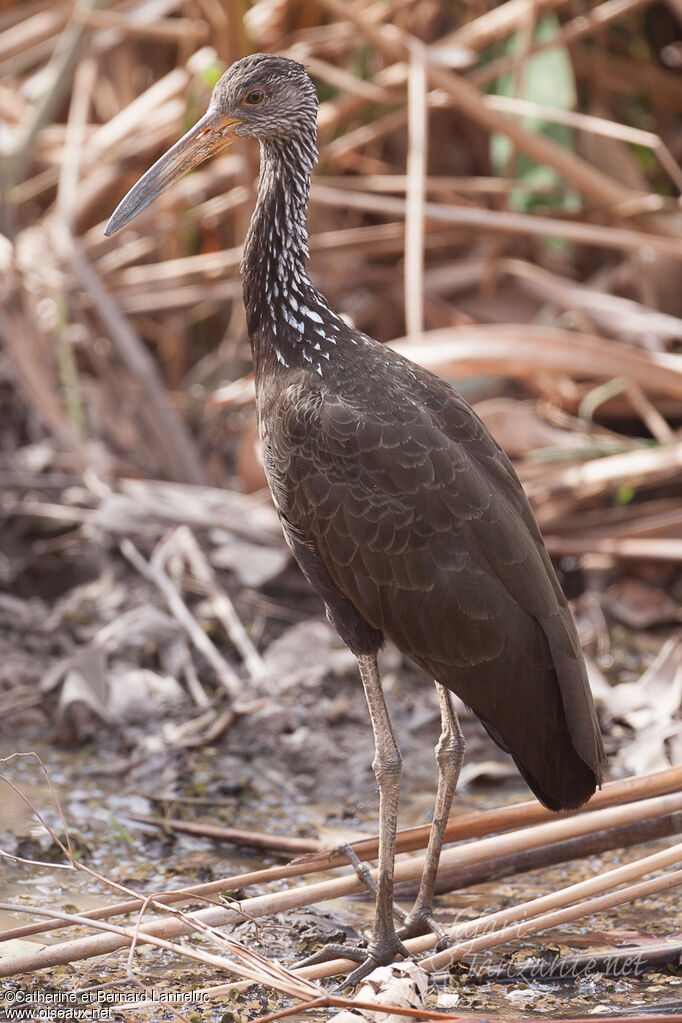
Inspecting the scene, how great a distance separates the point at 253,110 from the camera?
12.8ft

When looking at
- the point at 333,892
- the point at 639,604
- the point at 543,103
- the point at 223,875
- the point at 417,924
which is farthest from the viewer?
the point at 543,103

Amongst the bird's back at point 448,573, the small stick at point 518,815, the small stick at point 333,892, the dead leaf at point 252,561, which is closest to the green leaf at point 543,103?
the dead leaf at point 252,561

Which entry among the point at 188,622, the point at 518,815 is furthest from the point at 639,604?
the point at 518,815

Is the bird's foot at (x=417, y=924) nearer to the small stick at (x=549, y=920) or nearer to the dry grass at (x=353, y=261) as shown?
the small stick at (x=549, y=920)

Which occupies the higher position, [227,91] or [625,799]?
[227,91]

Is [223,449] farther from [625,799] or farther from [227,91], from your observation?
[625,799]

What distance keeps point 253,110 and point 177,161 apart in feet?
0.98

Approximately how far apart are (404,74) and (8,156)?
205 centimetres

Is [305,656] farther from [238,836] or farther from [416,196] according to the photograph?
[416,196]

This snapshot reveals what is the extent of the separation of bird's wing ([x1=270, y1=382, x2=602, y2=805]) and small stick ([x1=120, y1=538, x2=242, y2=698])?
5.43 ft

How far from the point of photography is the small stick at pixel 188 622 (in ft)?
16.6

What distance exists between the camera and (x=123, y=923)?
3.62m

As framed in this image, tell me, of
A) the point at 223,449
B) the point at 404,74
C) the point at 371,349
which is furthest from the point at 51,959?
the point at 404,74

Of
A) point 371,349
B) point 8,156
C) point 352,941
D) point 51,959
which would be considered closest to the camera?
point 51,959
